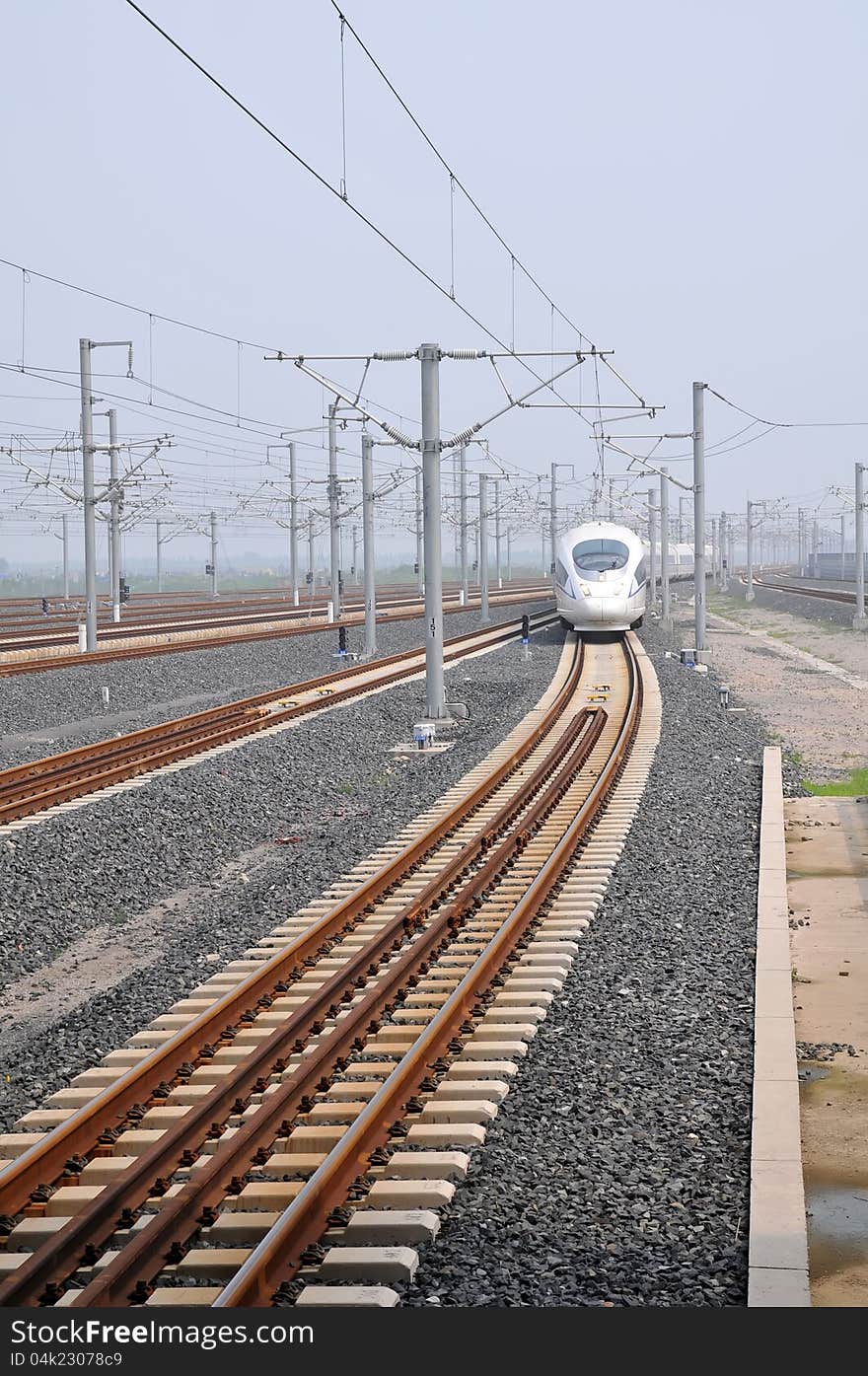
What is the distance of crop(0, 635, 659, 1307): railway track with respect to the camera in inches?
207

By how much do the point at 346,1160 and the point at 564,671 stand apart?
86.9ft

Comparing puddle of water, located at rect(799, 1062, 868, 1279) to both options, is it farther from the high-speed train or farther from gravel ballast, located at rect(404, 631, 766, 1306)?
the high-speed train

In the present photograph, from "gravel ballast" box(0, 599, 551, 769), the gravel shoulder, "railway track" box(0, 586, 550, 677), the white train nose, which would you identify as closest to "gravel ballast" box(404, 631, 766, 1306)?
the gravel shoulder

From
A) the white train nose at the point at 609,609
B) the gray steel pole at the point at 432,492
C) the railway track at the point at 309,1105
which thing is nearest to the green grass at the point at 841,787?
the railway track at the point at 309,1105

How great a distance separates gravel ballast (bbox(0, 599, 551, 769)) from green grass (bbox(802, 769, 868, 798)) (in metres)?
9.35

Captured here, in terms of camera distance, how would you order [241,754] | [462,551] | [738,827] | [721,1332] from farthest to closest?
1. [462,551]
2. [241,754]
3. [738,827]
4. [721,1332]

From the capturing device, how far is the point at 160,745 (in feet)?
64.1

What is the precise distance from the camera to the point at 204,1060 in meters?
7.68

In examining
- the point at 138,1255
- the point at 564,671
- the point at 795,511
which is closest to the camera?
the point at 138,1255

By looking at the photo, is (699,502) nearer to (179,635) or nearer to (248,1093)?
(179,635)

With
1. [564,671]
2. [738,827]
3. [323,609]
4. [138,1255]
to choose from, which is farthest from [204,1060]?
[323,609]

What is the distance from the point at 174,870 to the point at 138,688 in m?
14.9

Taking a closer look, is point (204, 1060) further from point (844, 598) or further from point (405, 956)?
point (844, 598)

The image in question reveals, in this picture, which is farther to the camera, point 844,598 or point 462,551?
point 844,598
